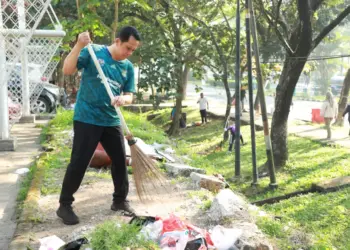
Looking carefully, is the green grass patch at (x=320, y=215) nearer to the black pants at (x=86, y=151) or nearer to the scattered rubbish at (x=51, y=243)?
the black pants at (x=86, y=151)

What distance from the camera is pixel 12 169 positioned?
5.93 meters

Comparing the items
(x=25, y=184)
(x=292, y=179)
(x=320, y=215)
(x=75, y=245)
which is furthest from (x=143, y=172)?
(x=292, y=179)

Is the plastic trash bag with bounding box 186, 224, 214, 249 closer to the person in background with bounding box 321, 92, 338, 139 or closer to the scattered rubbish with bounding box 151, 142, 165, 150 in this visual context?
the scattered rubbish with bounding box 151, 142, 165, 150

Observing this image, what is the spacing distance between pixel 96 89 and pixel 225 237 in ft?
4.98

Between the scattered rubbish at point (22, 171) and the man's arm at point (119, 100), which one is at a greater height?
the man's arm at point (119, 100)

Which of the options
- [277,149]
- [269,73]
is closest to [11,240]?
[277,149]

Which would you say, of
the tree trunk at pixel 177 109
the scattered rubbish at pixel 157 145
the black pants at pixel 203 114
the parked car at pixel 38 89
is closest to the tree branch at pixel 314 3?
the scattered rubbish at pixel 157 145

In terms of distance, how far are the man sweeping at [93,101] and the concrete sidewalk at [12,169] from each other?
21.1 inches

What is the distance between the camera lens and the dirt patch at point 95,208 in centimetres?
354

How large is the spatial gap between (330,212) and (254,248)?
3.42 metres

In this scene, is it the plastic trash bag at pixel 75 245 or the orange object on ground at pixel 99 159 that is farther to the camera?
the orange object on ground at pixel 99 159

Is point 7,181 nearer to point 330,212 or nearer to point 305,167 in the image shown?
point 330,212

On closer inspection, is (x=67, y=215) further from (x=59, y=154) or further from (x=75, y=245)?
(x=59, y=154)

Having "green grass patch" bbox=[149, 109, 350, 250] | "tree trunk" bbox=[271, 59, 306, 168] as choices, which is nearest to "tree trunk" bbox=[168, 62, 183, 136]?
"green grass patch" bbox=[149, 109, 350, 250]
